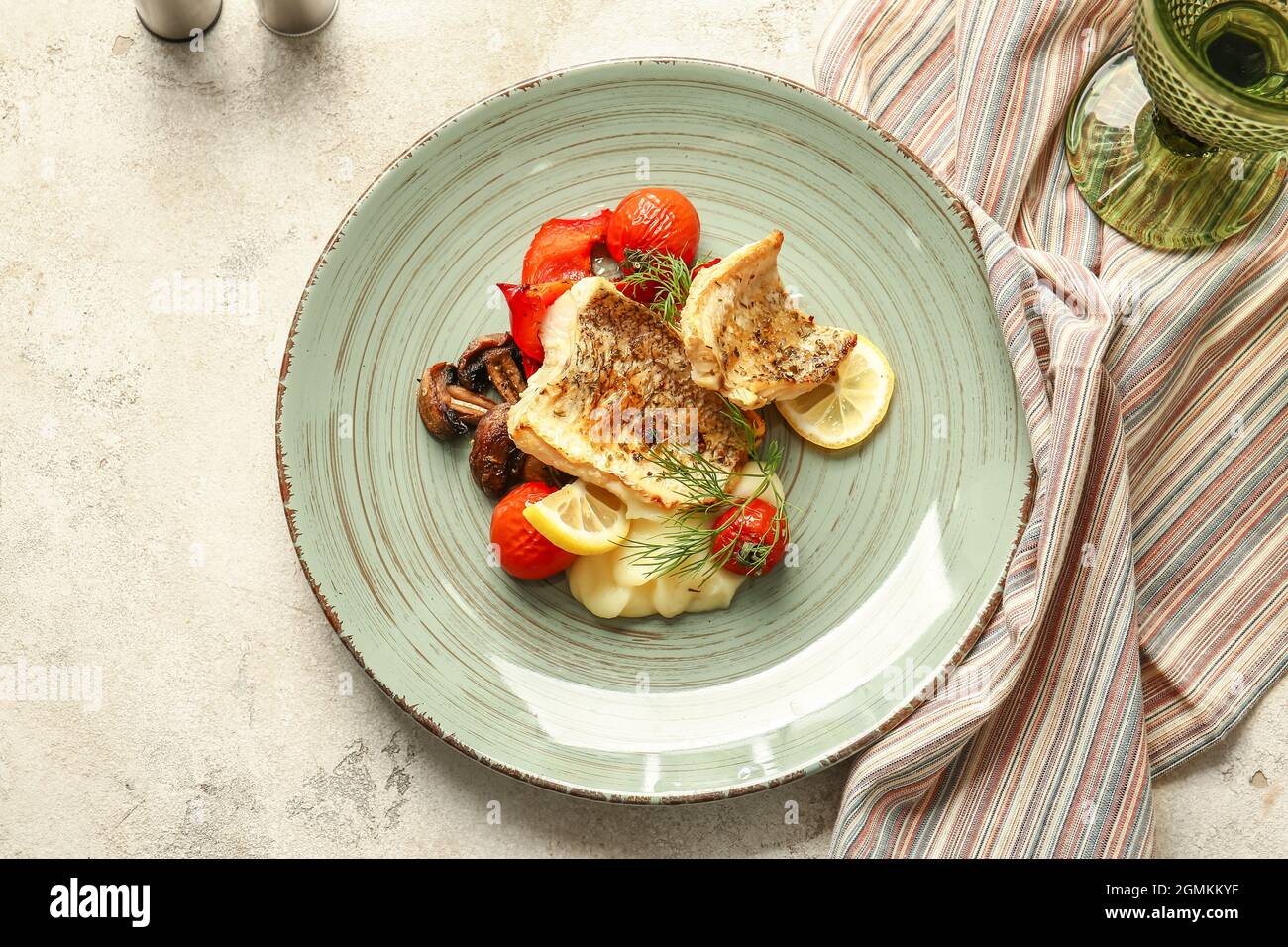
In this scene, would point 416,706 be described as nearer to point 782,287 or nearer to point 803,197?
point 782,287

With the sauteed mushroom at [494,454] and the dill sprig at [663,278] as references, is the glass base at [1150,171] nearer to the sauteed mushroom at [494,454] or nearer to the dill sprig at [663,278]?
the dill sprig at [663,278]

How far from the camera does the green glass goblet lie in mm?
2246

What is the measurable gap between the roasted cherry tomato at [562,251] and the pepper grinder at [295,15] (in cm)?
97

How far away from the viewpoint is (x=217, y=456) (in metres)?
2.87

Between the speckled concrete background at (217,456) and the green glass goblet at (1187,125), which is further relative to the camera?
the speckled concrete background at (217,456)

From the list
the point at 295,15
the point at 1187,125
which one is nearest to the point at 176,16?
the point at 295,15

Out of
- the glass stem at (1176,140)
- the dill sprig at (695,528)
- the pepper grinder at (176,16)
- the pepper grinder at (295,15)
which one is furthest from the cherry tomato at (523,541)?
the glass stem at (1176,140)

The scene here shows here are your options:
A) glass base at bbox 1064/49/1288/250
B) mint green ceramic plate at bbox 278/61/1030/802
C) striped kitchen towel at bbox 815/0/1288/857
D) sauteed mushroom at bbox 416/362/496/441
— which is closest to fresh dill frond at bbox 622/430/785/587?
mint green ceramic plate at bbox 278/61/1030/802

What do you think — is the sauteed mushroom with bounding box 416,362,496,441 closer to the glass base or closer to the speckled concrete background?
the speckled concrete background

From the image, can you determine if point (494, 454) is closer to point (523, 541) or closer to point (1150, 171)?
point (523, 541)

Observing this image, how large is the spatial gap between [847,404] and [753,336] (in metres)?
0.32

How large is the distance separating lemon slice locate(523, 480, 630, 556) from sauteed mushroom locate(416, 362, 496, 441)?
1.05ft

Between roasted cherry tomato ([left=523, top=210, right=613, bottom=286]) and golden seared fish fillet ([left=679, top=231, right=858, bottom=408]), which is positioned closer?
golden seared fish fillet ([left=679, top=231, right=858, bottom=408])

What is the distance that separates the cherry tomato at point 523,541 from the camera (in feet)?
8.34
